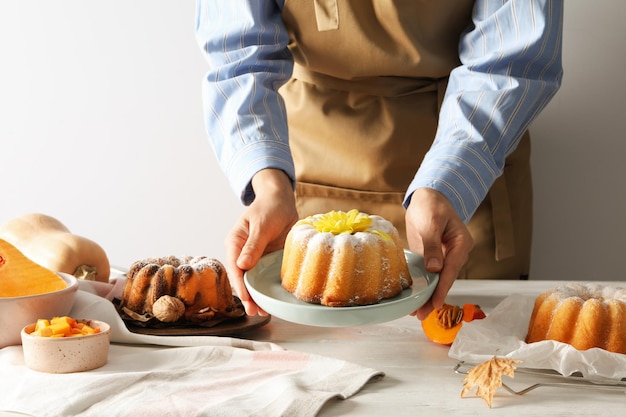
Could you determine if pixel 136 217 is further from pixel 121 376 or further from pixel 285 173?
pixel 121 376

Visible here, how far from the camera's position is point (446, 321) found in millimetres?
1213

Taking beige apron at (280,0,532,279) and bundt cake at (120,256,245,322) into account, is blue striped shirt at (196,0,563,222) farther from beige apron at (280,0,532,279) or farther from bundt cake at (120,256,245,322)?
bundt cake at (120,256,245,322)

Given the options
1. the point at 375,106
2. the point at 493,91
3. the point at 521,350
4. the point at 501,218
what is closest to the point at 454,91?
the point at 493,91

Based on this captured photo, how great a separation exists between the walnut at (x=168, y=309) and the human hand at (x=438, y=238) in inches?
14.6

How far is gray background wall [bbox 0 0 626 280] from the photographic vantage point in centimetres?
217

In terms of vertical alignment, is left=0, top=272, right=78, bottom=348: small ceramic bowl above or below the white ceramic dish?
below

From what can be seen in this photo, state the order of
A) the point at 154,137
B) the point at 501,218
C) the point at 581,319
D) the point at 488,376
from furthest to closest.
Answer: the point at 154,137
the point at 501,218
the point at 581,319
the point at 488,376

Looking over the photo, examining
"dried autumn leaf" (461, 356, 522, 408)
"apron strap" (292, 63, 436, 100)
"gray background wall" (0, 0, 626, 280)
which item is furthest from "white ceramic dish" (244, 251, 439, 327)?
"gray background wall" (0, 0, 626, 280)

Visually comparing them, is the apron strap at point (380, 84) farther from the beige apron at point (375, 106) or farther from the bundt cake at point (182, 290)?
the bundt cake at point (182, 290)

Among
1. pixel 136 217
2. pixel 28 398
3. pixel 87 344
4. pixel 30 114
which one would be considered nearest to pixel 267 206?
pixel 87 344

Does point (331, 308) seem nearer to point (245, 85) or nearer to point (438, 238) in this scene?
point (438, 238)

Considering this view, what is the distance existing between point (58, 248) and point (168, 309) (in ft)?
1.30

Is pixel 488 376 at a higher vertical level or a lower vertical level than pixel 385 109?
lower

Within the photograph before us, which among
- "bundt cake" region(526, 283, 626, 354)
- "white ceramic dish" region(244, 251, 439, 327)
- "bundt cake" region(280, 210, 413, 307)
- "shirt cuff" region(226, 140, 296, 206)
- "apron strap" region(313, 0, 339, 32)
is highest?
"apron strap" region(313, 0, 339, 32)
